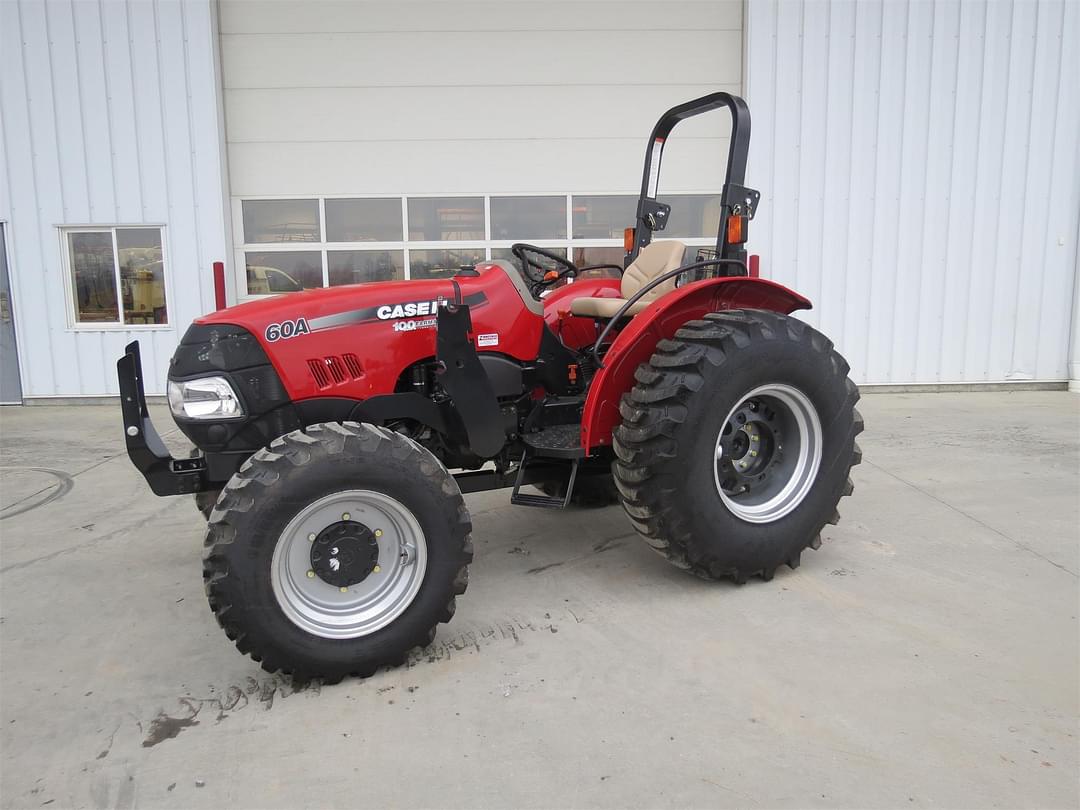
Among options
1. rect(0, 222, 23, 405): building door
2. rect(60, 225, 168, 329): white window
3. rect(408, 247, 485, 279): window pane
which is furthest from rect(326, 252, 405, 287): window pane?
rect(0, 222, 23, 405): building door

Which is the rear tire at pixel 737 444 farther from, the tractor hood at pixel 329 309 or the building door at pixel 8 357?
the building door at pixel 8 357

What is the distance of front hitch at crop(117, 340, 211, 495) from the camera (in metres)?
2.74

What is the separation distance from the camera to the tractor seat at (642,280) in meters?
3.58

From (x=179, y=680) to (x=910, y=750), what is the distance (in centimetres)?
228

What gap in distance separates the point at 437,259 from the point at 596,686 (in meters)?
6.31

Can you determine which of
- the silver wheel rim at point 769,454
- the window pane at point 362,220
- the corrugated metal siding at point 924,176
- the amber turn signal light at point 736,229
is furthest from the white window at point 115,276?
the silver wheel rim at point 769,454

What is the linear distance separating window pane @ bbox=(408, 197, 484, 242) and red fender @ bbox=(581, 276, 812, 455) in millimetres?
5207

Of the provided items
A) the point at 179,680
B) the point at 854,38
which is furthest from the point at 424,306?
the point at 854,38

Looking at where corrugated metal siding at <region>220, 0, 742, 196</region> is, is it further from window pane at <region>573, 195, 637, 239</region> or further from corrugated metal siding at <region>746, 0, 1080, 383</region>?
corrugated metal siding at <region>746, 0, 1080, 383</region>

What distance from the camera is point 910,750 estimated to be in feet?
6.85

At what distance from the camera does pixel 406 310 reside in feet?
9.63

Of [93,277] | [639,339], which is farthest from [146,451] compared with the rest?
[93,277]

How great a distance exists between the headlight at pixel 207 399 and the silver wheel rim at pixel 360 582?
1.94 feet

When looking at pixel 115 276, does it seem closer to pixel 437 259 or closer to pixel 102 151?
pixel 102 151
